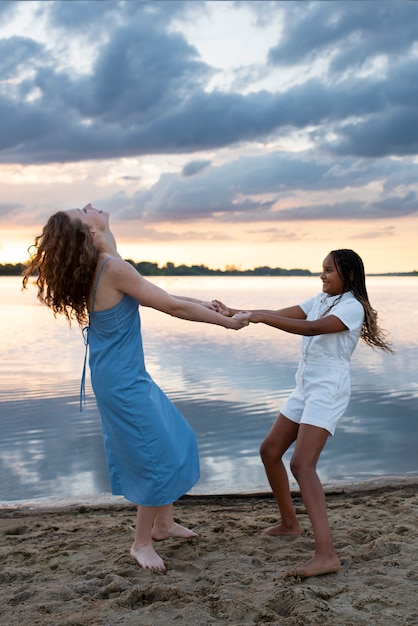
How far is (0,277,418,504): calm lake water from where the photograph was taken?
22.1 feet

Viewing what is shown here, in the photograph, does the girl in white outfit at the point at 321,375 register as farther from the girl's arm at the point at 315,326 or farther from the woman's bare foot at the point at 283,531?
the woman's bare foot at the point at 283,531

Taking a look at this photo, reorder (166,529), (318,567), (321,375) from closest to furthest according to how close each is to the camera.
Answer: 1. (318,567)
2. (321,375)
3. (166,529)

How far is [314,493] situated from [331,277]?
1.29m

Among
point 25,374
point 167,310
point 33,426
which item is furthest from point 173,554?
point 25,374

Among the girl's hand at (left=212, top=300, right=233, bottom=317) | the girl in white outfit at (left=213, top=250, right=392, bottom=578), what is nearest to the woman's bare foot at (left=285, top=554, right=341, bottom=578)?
the girl in white outfit at (left=213, top=250, right=392, bottom=578)

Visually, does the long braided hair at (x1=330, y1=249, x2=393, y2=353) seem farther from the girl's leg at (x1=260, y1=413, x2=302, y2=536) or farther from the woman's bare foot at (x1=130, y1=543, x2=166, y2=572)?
the woman's bare foot at (x1=130, y1=543, x2=166, y2=572)

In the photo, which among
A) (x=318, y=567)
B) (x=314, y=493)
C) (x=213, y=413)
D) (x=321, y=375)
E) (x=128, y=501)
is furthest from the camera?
(x=213, y=413)

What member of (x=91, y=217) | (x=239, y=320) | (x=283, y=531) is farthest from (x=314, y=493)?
(x=91, y=217)

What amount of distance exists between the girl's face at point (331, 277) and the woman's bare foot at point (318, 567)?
157 centimetres

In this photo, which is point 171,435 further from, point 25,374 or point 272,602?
point 25,374

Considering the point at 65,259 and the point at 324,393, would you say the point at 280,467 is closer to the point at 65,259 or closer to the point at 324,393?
the point at 324,393

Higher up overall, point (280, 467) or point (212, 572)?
point (280, 467)

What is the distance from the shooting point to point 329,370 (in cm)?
415

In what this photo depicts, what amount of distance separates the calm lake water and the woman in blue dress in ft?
6.85
